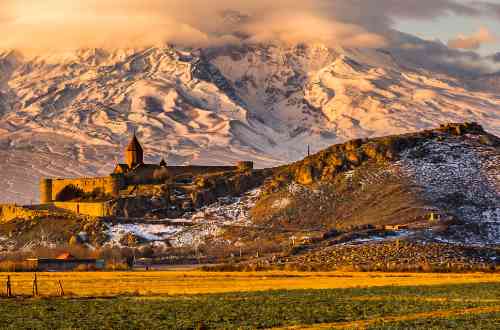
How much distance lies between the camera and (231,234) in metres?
135

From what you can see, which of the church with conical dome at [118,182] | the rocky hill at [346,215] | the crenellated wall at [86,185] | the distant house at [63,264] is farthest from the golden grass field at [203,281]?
the crenellated wall at [86,185]

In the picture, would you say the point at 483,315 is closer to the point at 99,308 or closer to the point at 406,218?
the point at 99,308

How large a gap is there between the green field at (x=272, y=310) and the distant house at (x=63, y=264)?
135ft

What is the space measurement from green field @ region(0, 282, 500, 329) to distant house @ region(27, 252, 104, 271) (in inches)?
1619

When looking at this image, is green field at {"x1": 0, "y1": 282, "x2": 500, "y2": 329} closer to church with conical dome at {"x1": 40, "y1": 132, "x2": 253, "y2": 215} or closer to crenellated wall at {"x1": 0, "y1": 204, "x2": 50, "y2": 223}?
crenellated wall at {"x1": 0, "y1": 204, "x2": 50, "y2": 223}

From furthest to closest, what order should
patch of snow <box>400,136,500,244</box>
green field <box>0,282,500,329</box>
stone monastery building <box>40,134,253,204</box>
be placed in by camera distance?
stone monastery building <box>40,134,253,204</box>, patch of snow <box>400,136,500,244</box>, green field <box>0,282,500,329</box>

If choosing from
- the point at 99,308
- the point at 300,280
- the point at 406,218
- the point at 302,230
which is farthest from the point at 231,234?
the point at 99,308

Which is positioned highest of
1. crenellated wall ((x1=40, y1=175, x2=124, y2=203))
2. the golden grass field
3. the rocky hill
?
crenellated wall ((x1=40, y1=175, x2=124, y2=203))

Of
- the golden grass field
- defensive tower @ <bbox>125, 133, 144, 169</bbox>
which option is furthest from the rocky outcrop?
the golden grass field

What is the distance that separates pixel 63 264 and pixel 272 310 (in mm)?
57437

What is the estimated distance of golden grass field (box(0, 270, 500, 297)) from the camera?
74062 mm

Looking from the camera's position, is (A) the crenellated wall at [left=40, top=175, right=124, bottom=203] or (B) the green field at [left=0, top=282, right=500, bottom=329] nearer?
(B) the green field at [left=0, top=282, right=500, bottom=329]

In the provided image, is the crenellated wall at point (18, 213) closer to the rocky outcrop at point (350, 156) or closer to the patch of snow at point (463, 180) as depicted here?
the rocky outcrop at point (350, 156)

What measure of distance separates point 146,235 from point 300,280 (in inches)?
2179
